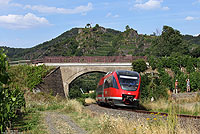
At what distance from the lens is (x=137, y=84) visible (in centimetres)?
1691

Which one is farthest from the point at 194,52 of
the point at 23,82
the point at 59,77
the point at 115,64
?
the point at 23,82

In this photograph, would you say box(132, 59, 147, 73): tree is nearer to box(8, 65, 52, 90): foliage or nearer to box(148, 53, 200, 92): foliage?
box(148, 53, 200, 92): foliage

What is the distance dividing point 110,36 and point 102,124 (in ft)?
524

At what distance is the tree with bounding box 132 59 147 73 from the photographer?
1357 inches

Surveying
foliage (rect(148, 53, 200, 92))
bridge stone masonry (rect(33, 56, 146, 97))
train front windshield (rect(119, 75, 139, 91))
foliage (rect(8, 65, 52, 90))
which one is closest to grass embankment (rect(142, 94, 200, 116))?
train front windshield (rect(119, 75, 139, 91))

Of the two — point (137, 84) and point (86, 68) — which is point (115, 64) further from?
point (137, 84)

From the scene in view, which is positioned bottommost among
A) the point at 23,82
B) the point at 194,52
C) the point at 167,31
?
the point at 23,82

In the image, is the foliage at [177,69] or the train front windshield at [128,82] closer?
the train front windshield at [128,82]

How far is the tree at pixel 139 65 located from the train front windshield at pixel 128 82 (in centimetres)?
1764

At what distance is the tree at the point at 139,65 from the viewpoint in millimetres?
34469

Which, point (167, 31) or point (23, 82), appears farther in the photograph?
point (167, 31)

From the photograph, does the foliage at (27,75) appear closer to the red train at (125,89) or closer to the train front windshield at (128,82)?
the red train at (125,89)

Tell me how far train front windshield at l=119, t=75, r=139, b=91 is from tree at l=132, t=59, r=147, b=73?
17.6m

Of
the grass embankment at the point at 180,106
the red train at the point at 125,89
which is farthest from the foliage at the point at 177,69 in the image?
the red train at the point at 125,89
